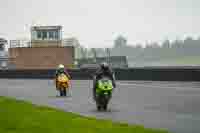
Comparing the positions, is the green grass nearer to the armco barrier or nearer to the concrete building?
the armco barrier

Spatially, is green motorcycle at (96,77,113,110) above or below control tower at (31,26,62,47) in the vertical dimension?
below

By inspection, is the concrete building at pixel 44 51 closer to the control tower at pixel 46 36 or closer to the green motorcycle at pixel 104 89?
the control tower at pixel 46 36

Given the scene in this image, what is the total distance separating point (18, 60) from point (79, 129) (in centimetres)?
7169

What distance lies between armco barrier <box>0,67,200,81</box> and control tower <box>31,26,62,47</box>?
1002 inches

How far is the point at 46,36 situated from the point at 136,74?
40141 millimetres

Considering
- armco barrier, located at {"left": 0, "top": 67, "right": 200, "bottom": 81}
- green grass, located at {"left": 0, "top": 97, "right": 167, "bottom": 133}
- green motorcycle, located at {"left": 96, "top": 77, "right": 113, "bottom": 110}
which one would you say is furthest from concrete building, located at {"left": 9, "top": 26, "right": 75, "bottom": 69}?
green grass, located at {"left": 0, "top": 97, "right": 167, "bottom": 133}

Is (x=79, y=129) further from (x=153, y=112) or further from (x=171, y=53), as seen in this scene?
(x=171, y=53)

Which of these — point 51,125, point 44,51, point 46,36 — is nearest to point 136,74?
point 51,125

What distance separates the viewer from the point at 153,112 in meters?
18.2

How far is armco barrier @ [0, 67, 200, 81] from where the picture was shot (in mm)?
36994

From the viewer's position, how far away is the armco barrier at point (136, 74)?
121 ft

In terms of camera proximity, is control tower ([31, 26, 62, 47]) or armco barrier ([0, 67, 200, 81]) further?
control tower ([31, 26, 62, 47])

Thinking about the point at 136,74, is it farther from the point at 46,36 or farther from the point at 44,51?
the point at 44,51

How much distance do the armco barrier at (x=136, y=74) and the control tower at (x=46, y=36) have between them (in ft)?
83.5
